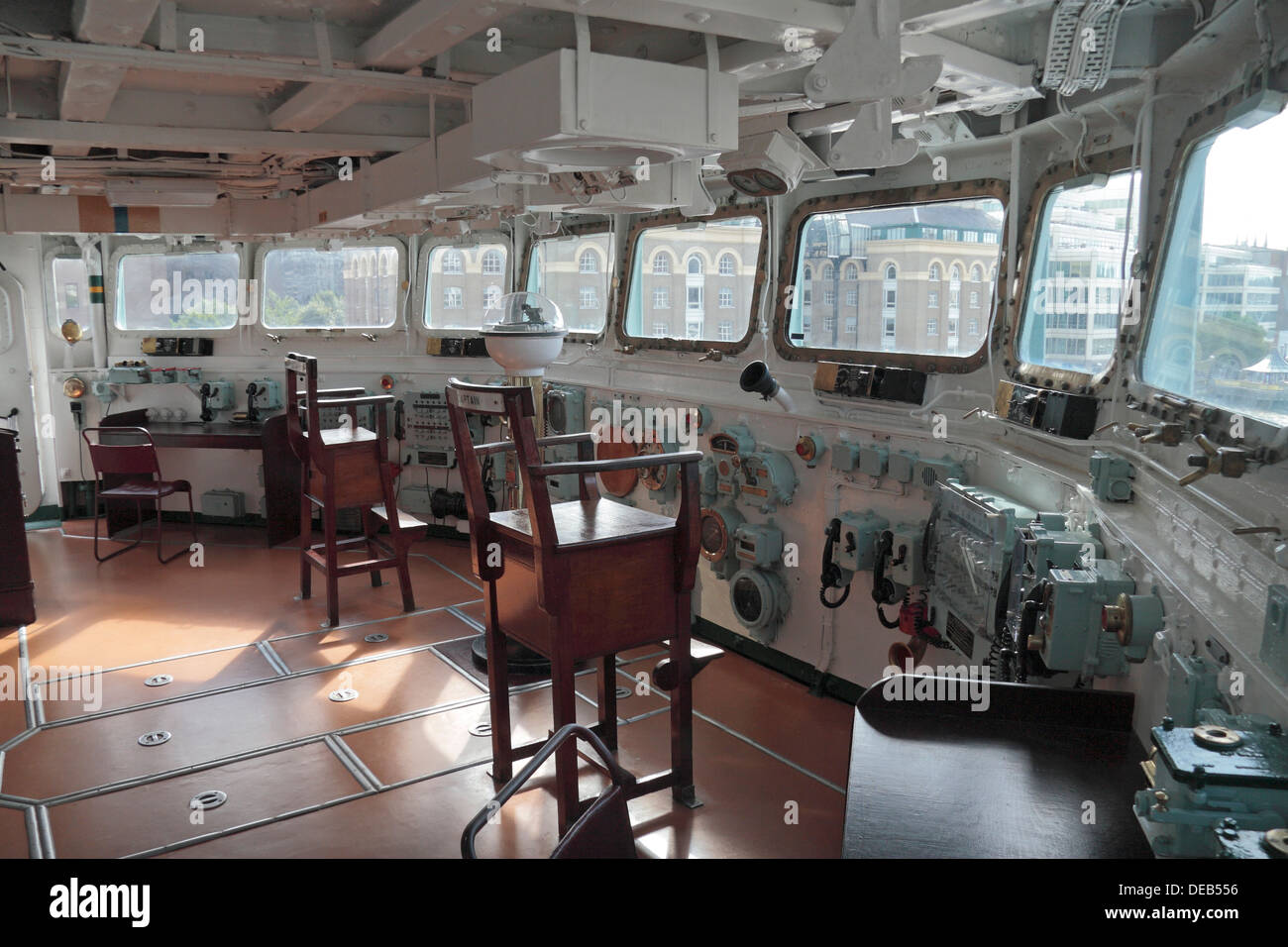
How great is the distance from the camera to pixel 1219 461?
6.66 feet

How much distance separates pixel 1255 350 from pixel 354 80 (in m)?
2.97

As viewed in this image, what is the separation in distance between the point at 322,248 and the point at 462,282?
1.33 metres

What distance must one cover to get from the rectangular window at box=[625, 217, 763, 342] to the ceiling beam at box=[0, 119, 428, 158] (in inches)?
77.9

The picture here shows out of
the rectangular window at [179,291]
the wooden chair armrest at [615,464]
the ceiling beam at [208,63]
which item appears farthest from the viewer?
the rectangular window at [179,291]

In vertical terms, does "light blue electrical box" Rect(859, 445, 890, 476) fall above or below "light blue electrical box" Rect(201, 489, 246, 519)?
above

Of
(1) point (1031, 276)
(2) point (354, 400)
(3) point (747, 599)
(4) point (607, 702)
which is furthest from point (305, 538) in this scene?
(1) point (1031, 276)

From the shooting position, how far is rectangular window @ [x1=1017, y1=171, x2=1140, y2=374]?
3.47 m

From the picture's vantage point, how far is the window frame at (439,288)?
316 inches

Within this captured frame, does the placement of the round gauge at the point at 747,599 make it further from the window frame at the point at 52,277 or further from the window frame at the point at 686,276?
the window frame at the point at 52,277

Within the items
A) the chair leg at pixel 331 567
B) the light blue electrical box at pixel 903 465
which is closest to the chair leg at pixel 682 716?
the light blue electrical box at pixel 903 465

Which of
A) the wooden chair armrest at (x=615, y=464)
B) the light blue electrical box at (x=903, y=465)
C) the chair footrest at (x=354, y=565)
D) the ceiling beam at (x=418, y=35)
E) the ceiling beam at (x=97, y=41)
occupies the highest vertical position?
the ceiling beam at (x=418, y=35)

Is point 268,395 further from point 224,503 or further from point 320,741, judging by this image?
point 320,741

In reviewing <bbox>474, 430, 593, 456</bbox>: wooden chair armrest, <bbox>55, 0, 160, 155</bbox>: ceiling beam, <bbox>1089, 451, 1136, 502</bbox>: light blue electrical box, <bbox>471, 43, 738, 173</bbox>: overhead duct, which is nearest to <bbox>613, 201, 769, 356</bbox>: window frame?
<bbox>474, 430, 593, 456</bbox>: wooden chair armrest

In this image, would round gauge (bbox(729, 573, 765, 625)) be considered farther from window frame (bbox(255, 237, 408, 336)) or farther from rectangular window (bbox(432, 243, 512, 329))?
window frame (bbox(255, 237, 408, 336))
